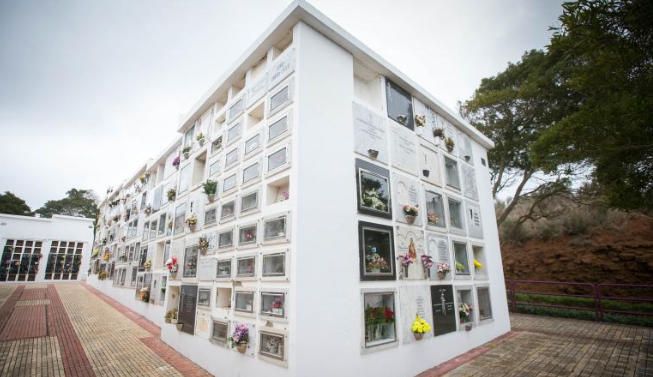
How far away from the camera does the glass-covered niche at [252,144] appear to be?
6473 millimetres

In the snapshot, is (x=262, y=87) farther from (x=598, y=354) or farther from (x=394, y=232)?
(x=598, y=354)

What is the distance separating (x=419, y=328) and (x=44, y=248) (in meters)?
35.4

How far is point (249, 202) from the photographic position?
6223mm

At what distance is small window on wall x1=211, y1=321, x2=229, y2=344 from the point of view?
5.88m

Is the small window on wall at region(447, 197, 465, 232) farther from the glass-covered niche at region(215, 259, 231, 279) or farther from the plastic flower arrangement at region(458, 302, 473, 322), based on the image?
the glass-covered niche at region(215, 259, 231, 279)

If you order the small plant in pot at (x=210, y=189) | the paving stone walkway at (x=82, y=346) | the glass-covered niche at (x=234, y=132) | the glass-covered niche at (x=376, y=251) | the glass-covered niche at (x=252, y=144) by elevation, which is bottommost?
the paving stone walkway at (x=82, y=346)

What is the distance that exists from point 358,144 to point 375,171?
709mm

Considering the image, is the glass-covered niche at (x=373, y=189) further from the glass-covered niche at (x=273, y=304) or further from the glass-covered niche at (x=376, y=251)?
the glass-covered niche at (x=273, y=304)

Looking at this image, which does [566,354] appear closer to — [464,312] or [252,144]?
[464,312]

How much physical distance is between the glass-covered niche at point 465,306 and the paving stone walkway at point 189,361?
0.75 metres

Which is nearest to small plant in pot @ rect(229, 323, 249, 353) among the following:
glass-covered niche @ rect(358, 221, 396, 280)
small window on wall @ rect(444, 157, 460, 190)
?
glass-covered niche @ rect(358, 221, 396, 280)

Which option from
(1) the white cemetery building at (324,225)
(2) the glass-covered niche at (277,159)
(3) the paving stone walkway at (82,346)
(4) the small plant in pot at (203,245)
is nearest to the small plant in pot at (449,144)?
(1) the white cemetery building at (324,225)

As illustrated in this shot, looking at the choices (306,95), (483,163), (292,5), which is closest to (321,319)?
(306,95)

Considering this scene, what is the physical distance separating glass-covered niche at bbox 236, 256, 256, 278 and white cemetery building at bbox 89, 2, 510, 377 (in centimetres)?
4
